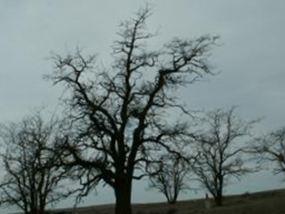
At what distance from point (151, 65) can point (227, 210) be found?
38.2ft

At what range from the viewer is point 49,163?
4462cm

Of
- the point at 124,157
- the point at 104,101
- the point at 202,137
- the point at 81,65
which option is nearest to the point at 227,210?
the point at 202,137

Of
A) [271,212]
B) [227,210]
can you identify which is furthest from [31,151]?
[271,212]

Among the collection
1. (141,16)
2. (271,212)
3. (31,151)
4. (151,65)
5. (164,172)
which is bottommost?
(271,212)

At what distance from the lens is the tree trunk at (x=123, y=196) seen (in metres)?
43.8

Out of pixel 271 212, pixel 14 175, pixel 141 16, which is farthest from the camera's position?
pixel 14 175

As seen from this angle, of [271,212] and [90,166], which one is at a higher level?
[90,166]

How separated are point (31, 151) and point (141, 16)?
596 inches

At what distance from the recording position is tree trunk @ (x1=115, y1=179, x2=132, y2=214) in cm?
4375

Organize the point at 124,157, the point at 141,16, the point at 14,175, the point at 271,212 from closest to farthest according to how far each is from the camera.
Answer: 1. the point at 271,212
2. the point at 124,157
3. the point at 141,16
4. the point at 14,175

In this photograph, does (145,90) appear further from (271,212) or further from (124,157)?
(271,212)

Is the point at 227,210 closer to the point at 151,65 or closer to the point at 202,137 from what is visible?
the point at 202,137

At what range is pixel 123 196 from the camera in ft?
144

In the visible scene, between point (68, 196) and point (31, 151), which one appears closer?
point (68, 196)
